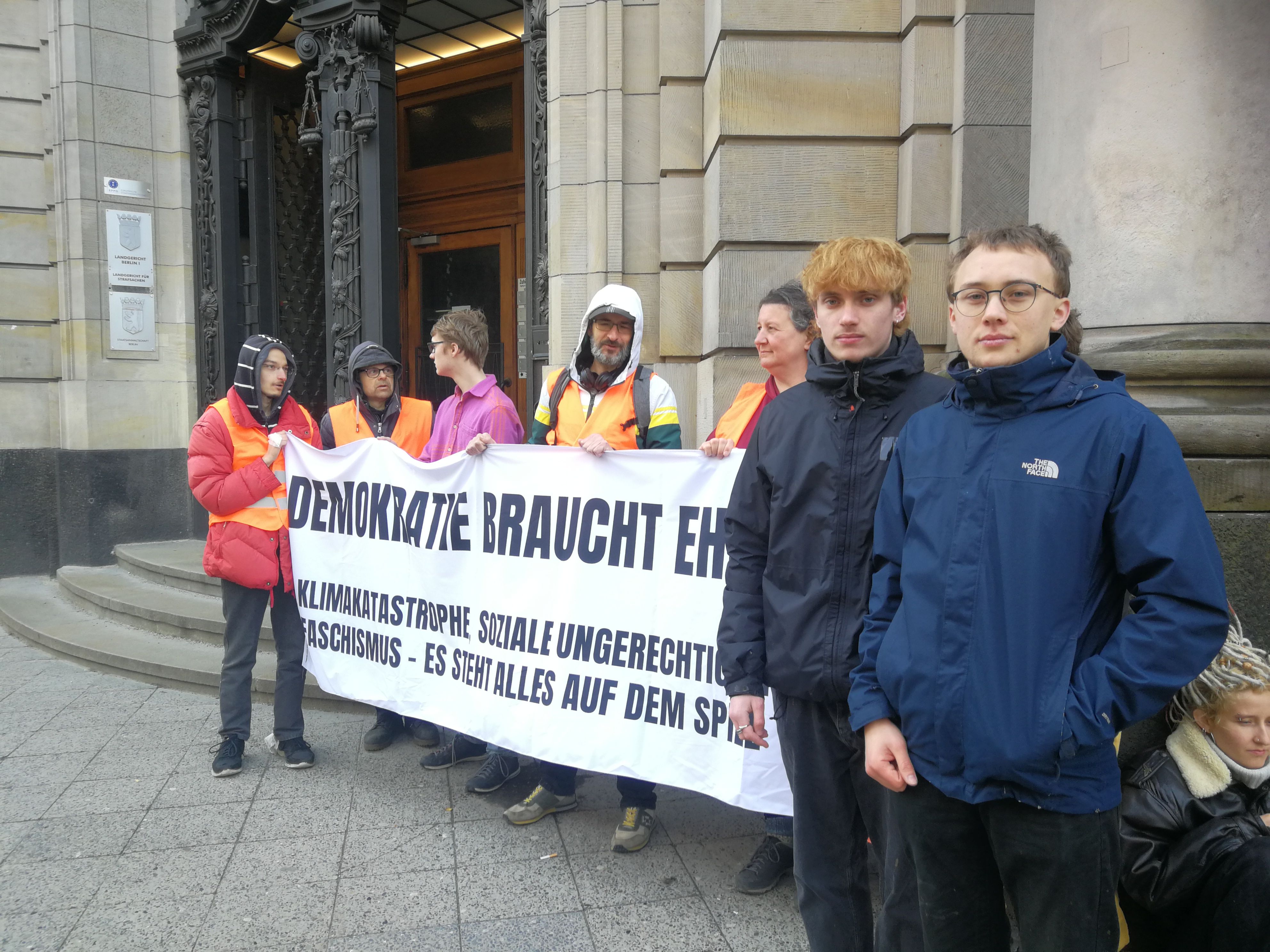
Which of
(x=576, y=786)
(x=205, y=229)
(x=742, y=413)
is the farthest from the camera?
(x=205, y=229)

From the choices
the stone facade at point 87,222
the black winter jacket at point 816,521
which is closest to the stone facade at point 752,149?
the black winter jacket at point 816,521

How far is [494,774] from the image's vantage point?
407cm

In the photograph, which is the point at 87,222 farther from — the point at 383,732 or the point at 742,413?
the point at 742,413

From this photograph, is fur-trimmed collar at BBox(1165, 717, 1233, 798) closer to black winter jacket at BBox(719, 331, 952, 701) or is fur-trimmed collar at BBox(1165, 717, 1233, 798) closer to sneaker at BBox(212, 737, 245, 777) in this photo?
black winter jacket at BBox(719, 331, 952, 701)

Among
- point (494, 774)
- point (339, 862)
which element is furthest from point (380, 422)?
point (339, 862)

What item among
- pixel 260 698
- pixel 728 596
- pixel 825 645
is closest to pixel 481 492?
pixel 728 596

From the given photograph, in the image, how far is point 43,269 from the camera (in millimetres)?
8664

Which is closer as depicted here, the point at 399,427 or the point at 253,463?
the point at 253,463

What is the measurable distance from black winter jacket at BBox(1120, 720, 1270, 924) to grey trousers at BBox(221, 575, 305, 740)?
142 inches

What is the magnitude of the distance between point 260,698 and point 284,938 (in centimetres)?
272

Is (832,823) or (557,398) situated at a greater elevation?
(557,398)

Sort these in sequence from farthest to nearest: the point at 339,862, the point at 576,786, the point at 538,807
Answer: the point at 576,786 → the point at 538,807 → the point at 339,862

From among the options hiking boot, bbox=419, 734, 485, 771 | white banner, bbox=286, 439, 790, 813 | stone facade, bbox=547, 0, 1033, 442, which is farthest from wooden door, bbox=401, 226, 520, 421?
hiking boot, bbox=419, 734, 485, 771

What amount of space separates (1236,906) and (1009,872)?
3.03ft
